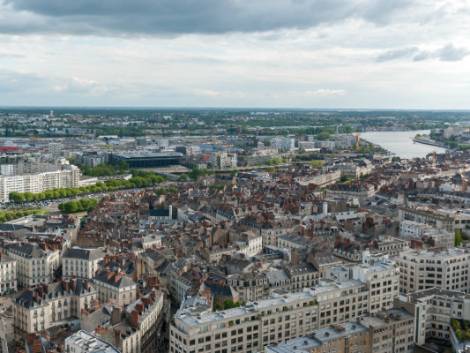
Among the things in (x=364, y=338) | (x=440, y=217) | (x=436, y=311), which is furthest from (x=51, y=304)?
(x=440, y=217)

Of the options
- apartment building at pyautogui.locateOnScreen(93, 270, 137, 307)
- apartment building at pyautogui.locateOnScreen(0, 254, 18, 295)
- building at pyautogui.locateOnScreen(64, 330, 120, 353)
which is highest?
building at pyautogui.locateOnScreen(64, 330, 120, 353)

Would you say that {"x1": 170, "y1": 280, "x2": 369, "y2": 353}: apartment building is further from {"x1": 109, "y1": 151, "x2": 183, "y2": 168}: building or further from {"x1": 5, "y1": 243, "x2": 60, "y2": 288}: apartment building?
{"x1": 109, "y1": 151, "x2": 183, "y2": 168}: building

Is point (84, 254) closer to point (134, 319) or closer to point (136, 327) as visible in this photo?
point (134, 319)

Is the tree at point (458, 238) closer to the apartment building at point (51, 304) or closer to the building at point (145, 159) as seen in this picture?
the apartment building at point (51, 304)

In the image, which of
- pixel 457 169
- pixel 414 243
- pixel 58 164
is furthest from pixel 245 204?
pixel 457 169

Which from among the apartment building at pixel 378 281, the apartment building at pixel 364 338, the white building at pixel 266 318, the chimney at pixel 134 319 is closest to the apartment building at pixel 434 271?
the apartment building at pixel 378 281

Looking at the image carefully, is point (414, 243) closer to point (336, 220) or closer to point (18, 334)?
point (336, 220)

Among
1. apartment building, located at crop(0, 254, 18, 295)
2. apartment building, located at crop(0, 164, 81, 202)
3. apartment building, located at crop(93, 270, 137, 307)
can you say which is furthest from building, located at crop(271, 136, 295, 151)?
apartment building, located at crop(93, 270, 137, 307)
